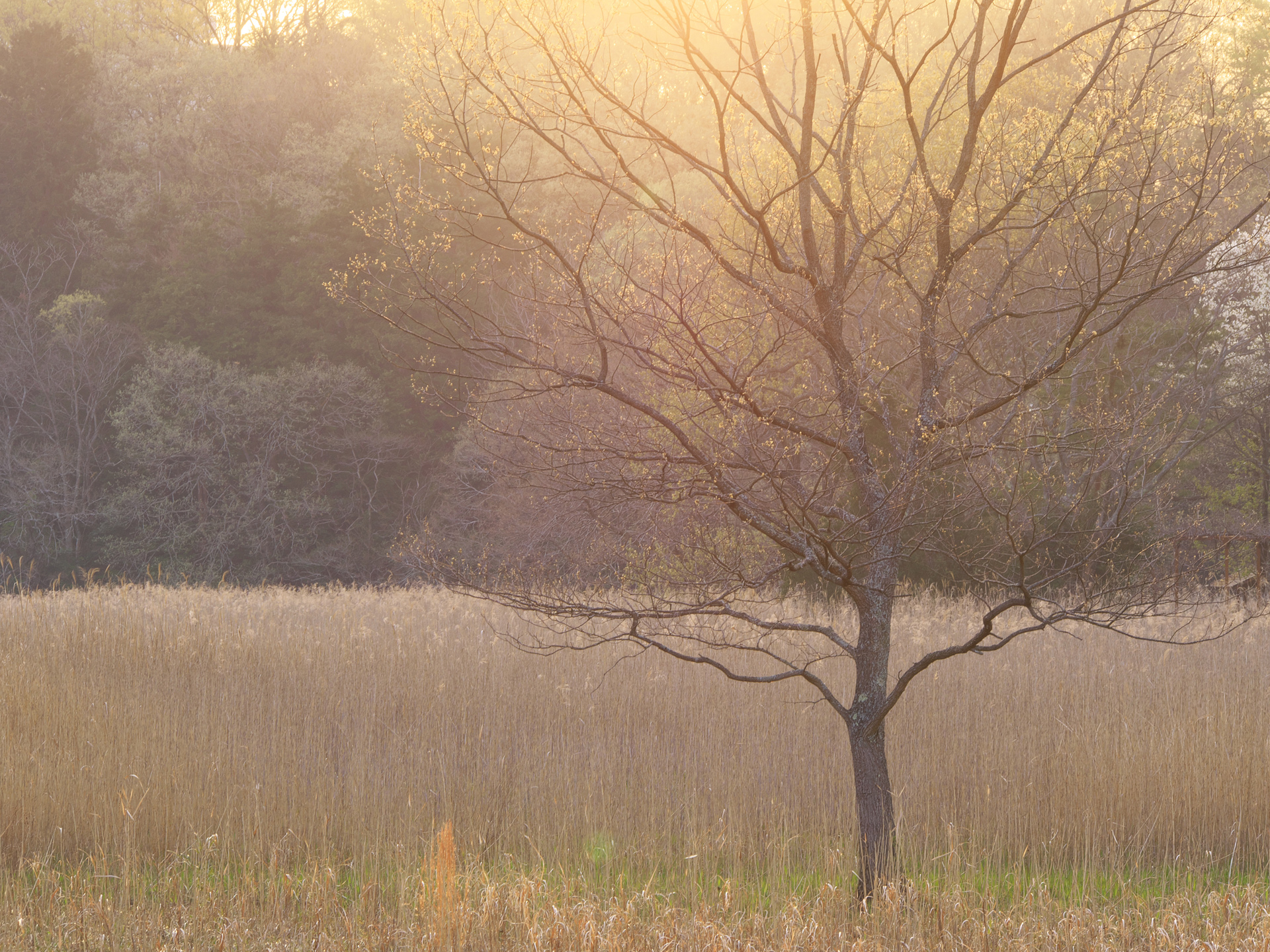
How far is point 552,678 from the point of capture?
9352 millimetres

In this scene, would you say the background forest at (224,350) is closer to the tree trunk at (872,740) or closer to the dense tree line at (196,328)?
the dense tree line at (196,328)

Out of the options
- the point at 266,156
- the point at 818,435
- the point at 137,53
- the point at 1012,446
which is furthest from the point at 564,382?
the point at 137,53

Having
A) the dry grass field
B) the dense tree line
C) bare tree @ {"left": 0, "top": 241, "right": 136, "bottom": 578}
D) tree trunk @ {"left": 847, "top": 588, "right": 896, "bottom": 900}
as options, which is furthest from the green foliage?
tree trunk @ {"left": 847, "top": 588, "right": 896, "bottom": 900}

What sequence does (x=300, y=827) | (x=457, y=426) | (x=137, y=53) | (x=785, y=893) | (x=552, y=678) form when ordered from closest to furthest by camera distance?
(x=785, y=893) < (x=300, y=827) < (x=552, y=678) < (x=457, y=426) < (x=137, y=53)

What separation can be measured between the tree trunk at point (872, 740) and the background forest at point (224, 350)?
17.4 metres

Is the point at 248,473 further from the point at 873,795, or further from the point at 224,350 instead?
the point at 873,795

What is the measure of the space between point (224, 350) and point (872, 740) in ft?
85.3

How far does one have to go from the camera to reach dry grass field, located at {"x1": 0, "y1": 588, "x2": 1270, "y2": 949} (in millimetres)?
4934

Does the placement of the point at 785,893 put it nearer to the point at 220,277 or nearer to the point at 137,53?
the point at 220,277

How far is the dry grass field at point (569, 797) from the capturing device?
4.93 m

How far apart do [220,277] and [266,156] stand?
4.69 meters

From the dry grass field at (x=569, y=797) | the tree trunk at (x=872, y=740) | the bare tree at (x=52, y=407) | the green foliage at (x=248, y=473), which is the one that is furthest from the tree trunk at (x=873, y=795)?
the bare tree at (x=52, y=407)

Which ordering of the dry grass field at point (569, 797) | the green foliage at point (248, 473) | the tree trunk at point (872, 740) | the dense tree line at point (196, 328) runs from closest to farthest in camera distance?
the tree trunk at point (872, 740), the dry grass field at point (569, 797), the green foliage at point (248, 473), the dense tree line at point (196, 328)

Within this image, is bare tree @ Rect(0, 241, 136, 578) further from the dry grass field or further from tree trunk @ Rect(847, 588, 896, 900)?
tree trunk @ Rect(847, 588, 896, 900)
